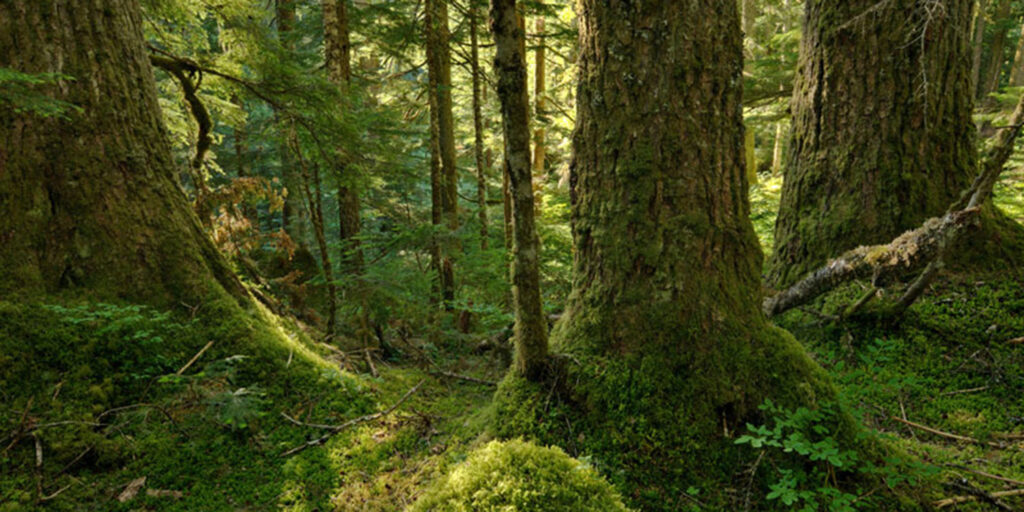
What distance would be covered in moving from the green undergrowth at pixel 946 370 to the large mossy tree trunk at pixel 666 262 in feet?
2.36

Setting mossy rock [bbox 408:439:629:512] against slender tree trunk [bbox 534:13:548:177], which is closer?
mossy rock [bbox 408:439:629:512]

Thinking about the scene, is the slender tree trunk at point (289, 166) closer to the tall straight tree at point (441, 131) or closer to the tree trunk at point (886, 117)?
the tall straight tree at point (441, 131)

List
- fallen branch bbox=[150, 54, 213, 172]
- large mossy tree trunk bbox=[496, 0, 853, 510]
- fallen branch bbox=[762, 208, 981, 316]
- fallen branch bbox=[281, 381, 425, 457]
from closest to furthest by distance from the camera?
1. large mossy tree trunk bbox=[496, 0, 853, 510]
2. fallen branch bbox=[281, 381, 425, 457]
3. fallen branch bbox=[762, 208, 981, 316]
4. fallen branch bbox=[150, 54, 213, 172]

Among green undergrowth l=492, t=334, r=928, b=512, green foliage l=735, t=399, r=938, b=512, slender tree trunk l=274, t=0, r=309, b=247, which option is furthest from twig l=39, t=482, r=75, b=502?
slender tree trunk l=274, t=0, r=309, b=247

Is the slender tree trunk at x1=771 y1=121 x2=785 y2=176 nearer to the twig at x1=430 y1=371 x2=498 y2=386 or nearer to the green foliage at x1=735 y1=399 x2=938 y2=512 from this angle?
the twig at x1=430 y1=371 x2=498 y2=386

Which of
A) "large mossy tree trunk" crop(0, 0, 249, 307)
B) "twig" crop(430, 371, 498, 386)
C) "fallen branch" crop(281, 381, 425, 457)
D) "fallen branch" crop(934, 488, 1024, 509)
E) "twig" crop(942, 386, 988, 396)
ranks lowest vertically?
"twig" crop(430, 371, 498, 386)

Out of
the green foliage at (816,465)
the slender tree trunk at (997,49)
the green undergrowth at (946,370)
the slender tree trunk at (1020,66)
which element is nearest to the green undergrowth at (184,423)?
the green foliage at (816,465)

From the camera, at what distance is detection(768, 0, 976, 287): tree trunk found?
4020 mm

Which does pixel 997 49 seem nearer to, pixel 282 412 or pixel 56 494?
pixel 282 412

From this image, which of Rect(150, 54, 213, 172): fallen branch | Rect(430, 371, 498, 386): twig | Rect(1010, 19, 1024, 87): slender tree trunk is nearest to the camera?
Rect(430, 371, 498, 386): twig

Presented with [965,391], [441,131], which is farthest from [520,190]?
[441,131]

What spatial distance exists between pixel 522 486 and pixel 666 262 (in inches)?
56.0

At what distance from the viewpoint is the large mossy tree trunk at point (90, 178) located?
3129mm

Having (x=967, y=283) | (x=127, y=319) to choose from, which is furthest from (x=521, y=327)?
(x=967, y=283)
